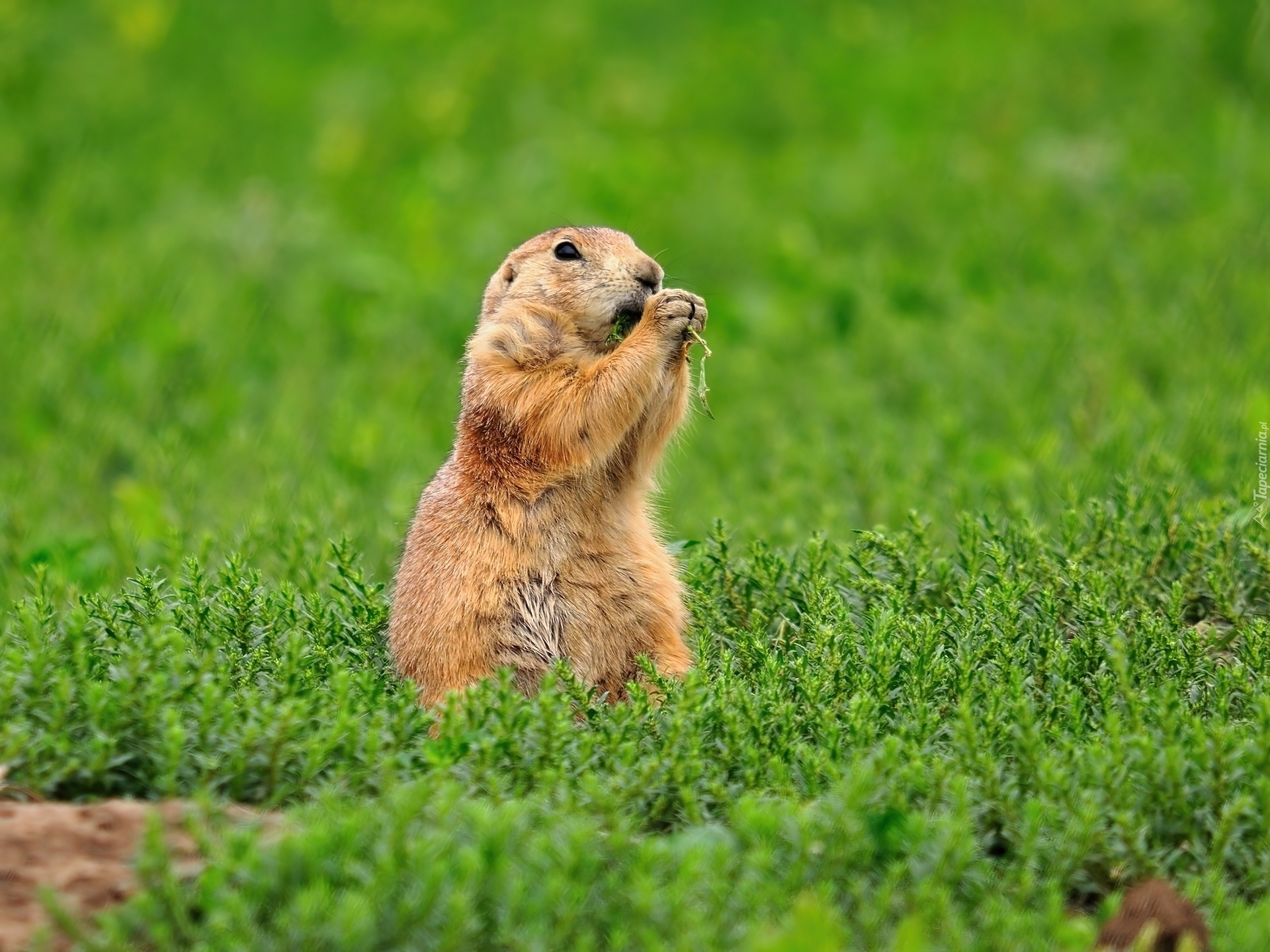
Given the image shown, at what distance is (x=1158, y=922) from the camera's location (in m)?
3.13

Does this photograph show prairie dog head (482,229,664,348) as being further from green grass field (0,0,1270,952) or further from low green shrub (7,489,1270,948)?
low green shrub (7,489,1270,948)

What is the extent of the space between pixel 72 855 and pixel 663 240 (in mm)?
8382

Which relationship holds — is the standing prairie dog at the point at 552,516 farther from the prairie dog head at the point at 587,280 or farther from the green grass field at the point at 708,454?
the green grass field at the point at 708,454

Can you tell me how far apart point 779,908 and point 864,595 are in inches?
78.5

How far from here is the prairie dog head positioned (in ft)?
16.3

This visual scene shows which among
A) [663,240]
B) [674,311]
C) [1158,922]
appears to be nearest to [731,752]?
[1158,922]

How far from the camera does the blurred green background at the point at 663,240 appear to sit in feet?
24.1

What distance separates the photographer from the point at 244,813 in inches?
137

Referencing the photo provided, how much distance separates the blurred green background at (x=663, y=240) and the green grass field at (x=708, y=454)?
0.15 ft

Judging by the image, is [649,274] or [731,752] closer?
[731,752]

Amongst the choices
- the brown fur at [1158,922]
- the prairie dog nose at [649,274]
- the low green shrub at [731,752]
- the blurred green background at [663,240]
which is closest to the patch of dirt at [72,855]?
the low green shrub at [731,752]

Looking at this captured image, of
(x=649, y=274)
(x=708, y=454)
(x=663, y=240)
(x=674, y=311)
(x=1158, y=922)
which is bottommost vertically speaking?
(x=1158, y=922)

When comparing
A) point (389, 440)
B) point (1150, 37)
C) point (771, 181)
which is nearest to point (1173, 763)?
point (389, 440)

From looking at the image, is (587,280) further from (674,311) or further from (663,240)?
(663,240)
